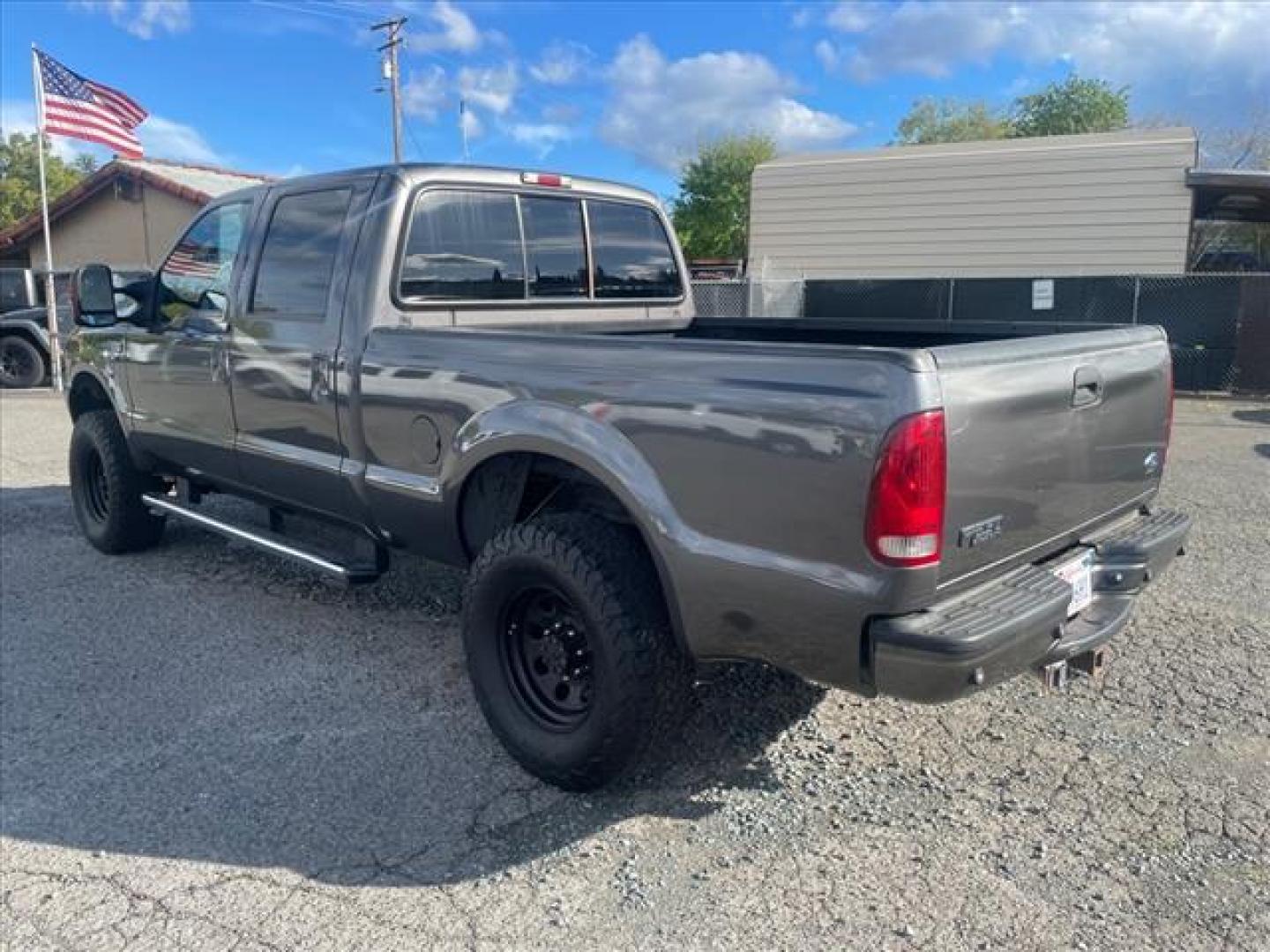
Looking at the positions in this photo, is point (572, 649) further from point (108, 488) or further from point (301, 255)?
point (108, 488)

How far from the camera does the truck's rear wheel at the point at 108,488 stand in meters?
A: 5.64

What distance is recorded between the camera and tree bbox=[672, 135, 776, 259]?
141 feet

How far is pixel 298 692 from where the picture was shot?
157 inches

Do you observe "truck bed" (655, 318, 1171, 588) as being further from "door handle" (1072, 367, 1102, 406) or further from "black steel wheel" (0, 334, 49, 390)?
"black steel wheel" (0, 334, 49, 390)

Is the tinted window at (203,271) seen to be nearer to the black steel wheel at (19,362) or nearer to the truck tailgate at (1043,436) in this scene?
the truck tailgate at (1043,436)

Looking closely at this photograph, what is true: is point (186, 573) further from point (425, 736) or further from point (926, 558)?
point (926, 558)

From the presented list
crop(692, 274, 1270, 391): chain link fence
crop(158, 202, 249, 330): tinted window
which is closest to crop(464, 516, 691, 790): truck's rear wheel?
crop(158, 202, 249, 330): tinted window

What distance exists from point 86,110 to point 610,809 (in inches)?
575

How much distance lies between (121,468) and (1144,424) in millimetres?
5176

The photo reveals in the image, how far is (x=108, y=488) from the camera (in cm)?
568

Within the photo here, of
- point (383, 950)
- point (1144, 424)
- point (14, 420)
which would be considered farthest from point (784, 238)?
point (383, 950)

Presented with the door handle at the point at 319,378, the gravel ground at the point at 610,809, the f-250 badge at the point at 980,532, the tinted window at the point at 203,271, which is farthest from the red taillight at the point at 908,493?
the tinted window at the point at 203,271

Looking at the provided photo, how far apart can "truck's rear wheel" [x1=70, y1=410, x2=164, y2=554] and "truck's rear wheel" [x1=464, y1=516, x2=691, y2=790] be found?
10.7ft

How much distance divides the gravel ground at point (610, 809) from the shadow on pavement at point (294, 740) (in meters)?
0.01
